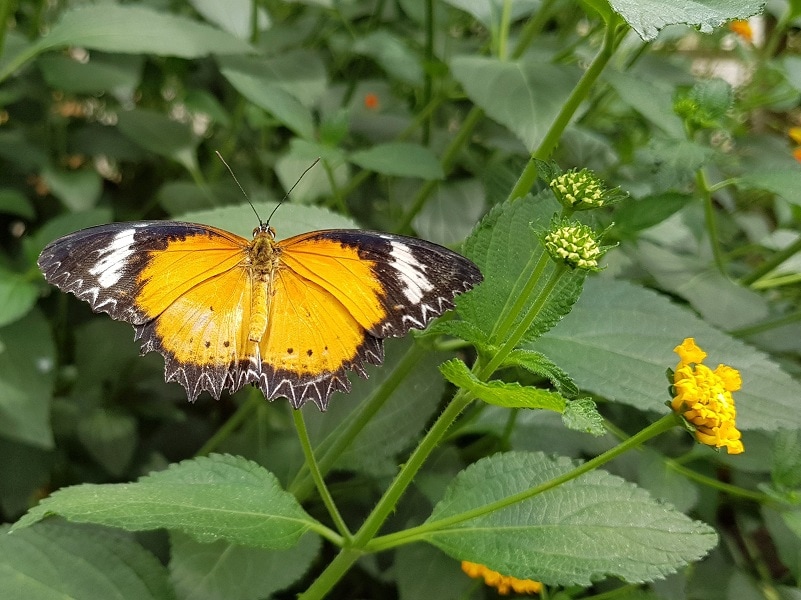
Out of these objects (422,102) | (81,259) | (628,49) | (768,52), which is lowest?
(81,259)

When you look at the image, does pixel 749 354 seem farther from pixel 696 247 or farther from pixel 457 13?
pixel 457 13

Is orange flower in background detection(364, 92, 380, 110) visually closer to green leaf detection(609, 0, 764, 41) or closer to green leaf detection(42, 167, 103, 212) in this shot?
green leaf detection(42, 167, 103, 212)

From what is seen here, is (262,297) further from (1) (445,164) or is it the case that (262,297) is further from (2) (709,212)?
(2) (709,212)

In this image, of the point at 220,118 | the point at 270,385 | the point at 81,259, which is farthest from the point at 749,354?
the point at 220,118

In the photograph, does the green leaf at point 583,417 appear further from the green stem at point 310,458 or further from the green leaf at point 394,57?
the green leaf at point 394,57

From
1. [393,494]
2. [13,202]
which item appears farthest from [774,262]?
[13,202]
